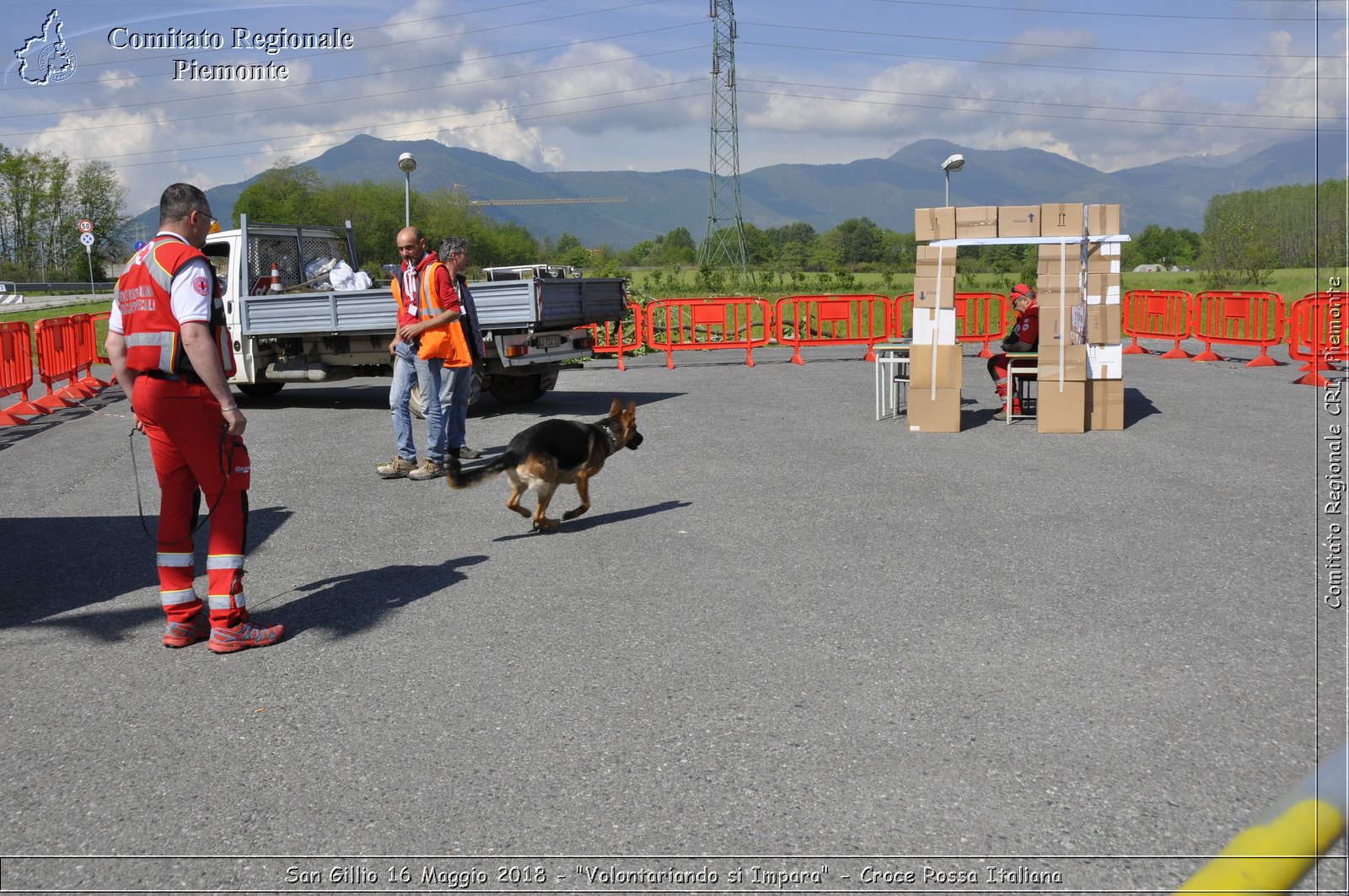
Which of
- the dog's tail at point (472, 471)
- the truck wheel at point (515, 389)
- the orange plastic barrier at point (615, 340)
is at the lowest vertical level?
the dog's tail at point (472, 471)

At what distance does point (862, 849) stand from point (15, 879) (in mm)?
2367

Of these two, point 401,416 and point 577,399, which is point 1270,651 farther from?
point 577,399

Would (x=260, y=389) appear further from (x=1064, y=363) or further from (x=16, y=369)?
(x=1064, y=363)

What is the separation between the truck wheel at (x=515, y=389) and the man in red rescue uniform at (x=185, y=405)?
8888mm

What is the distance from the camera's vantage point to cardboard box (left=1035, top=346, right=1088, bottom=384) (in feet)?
36.7

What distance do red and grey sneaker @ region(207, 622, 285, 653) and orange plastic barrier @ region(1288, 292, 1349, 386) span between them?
13.7 metres

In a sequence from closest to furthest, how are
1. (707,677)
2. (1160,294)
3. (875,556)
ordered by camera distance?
(707,677), (875,556), (1160,294)

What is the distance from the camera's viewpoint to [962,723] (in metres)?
3.94

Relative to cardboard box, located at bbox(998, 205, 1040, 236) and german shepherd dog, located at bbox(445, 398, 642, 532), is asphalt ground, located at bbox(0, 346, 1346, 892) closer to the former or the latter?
german shepherd dog, located at bbox(445, 398, 642, 532)

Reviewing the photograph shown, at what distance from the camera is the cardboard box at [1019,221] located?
11.2m

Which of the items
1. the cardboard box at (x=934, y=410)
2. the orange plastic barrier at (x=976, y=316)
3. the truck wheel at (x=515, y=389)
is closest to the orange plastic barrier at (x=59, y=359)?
the truck wheel at (x=515, y=389)

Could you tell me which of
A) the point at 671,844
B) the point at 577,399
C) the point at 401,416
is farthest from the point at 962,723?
the point at 577,399

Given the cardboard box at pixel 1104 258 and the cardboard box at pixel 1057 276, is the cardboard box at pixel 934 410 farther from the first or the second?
the cardboard box at pixel 1104 258

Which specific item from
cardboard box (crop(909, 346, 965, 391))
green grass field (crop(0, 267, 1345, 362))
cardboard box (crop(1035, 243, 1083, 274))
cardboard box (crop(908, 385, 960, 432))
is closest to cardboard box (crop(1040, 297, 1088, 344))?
cardboard box (crop(1035, 243, 1083, 274))
